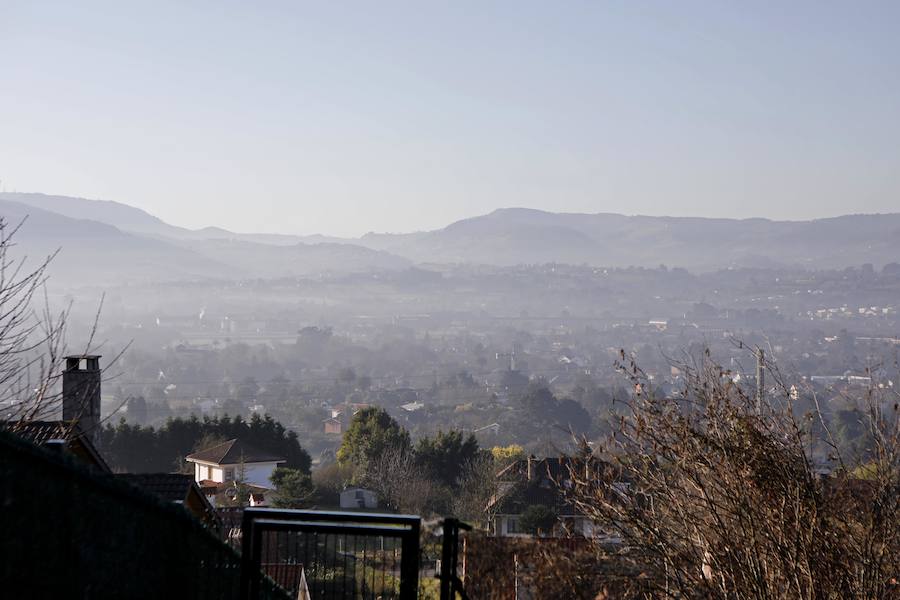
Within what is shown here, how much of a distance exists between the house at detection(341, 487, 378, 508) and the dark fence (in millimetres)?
32913

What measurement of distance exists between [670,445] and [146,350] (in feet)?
504

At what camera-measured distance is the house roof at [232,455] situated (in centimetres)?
→ 3697

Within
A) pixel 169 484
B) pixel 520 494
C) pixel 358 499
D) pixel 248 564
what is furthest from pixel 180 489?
pixel 358 499

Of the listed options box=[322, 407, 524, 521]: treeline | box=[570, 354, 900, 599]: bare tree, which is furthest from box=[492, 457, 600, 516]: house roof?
box=[570, 354, 900, 599]: bare tree

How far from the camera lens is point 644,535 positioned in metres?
6.10

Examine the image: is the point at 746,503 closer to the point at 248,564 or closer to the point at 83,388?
the point at 248,564

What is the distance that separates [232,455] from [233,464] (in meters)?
0.77

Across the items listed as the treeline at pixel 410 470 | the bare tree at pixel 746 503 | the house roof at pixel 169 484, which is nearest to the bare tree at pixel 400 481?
the treeline at pixel 410 470

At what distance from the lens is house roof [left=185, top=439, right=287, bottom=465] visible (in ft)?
121

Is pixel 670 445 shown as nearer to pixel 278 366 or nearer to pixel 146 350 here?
pixel 278 366

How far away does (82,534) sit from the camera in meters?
2.60

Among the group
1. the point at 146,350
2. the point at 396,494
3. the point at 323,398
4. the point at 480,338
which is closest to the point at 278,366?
the point at 146,350

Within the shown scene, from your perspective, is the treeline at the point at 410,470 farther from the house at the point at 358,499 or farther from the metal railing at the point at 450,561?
the metal railing at the point at 450,561

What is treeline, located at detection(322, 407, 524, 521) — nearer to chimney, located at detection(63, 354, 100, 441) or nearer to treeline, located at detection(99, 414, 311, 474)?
treeline, located at detection(99, 414, 311, 474)
